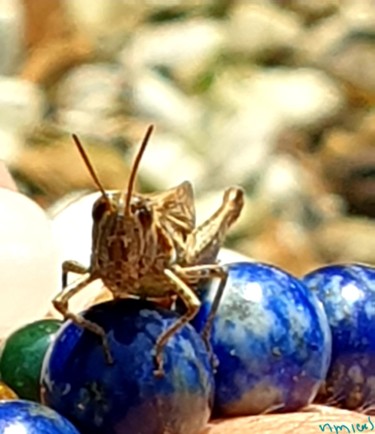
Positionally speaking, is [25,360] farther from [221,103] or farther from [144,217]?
[221,103]

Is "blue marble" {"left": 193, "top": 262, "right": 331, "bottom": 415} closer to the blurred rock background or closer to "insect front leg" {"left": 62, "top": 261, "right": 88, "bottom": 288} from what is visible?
"insect front leg" {"left": 62, "top": 261, "right": 88, "bottom": 288}

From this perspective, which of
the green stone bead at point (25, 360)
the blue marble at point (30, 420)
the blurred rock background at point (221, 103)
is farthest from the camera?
the blurred rock background at point (221, 103)

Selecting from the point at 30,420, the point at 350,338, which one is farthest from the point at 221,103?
the point at 30,420

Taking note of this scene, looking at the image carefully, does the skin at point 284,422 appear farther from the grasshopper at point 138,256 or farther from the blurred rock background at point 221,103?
the blurred rock background at point 221,103

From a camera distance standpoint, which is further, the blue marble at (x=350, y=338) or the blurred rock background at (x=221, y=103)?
the blurred rock background at (x=221, y=103)
